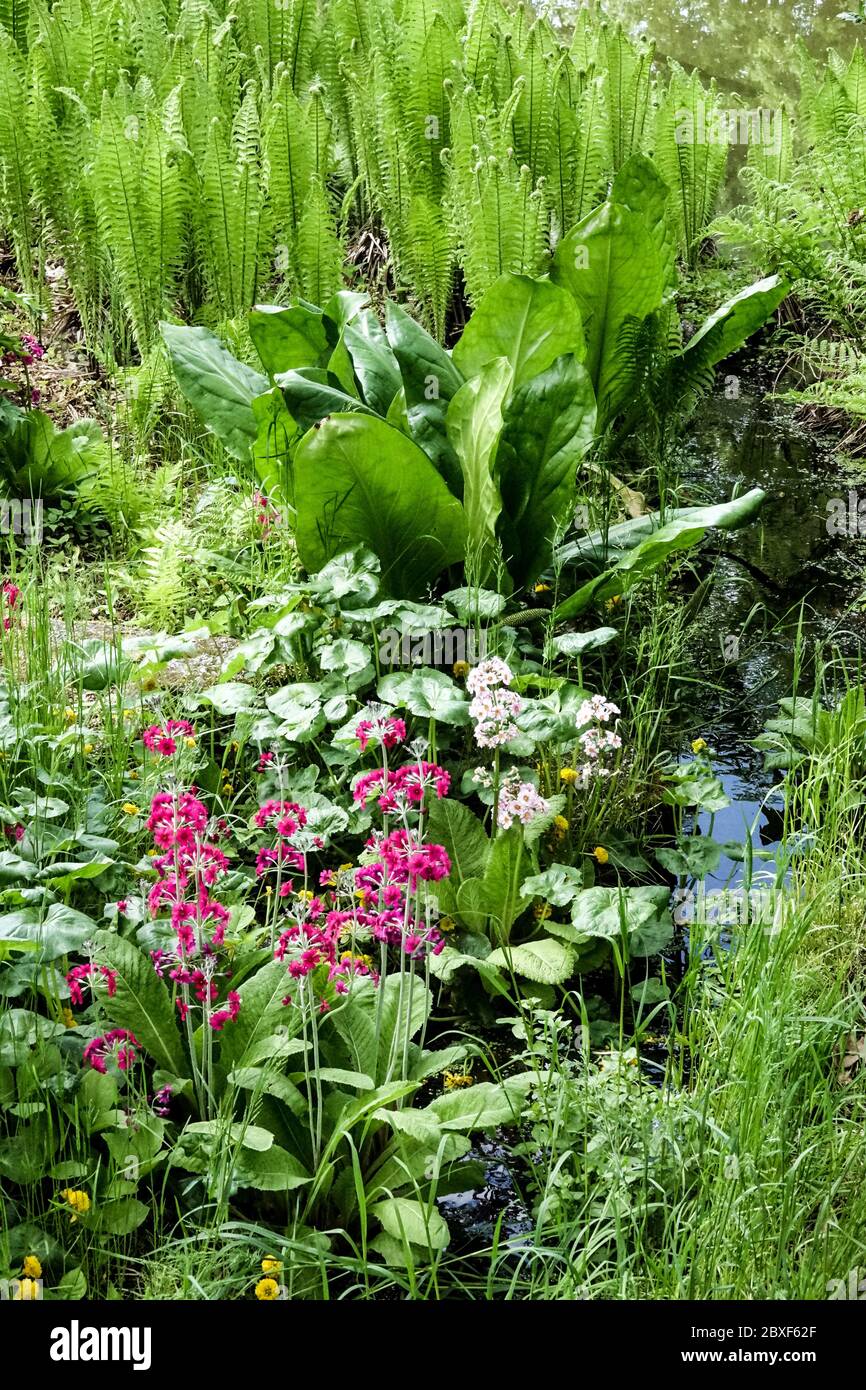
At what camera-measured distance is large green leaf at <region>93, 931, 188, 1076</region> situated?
5.68 feet

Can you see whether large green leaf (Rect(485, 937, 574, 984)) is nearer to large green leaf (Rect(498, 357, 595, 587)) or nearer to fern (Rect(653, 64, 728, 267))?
large green leaf (Rect(498, 357, 595, 587))

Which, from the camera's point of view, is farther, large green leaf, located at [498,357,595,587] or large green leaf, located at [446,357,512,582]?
large green leaf, located at [498,357,595,587]

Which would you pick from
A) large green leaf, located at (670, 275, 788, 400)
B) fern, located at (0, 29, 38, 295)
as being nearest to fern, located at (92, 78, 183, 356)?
fern, located at (0, 29, 38, 295)

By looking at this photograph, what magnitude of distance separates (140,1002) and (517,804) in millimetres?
656

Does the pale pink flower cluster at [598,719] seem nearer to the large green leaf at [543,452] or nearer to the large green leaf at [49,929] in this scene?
the large green leaf at [543,452]

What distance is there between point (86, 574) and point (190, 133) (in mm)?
1594

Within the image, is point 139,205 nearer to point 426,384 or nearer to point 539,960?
point 426,384

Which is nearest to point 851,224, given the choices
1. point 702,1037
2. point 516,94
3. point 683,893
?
point 516,94

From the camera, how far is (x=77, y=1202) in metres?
1.55

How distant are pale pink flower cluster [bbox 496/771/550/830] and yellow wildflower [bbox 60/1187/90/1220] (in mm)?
833

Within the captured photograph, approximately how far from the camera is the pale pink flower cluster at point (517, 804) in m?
2.06

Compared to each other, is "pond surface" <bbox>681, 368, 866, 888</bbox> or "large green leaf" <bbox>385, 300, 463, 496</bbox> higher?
"large green leaf" <bbox>385, 300, 463, 496</bbox>

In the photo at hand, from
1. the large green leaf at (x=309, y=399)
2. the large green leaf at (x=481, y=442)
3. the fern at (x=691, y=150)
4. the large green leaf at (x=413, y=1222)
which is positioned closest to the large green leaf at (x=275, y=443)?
the large green leaf at (x=309, y=399)

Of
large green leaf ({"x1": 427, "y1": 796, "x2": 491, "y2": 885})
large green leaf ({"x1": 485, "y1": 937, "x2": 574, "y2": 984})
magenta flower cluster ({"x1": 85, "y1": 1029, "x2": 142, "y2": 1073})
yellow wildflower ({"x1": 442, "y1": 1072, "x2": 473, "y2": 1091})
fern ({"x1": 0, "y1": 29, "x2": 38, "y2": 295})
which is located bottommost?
yellow wildflower ({"x1": 442, "y1": 1072, "x2": 473, "y2": 1091})
